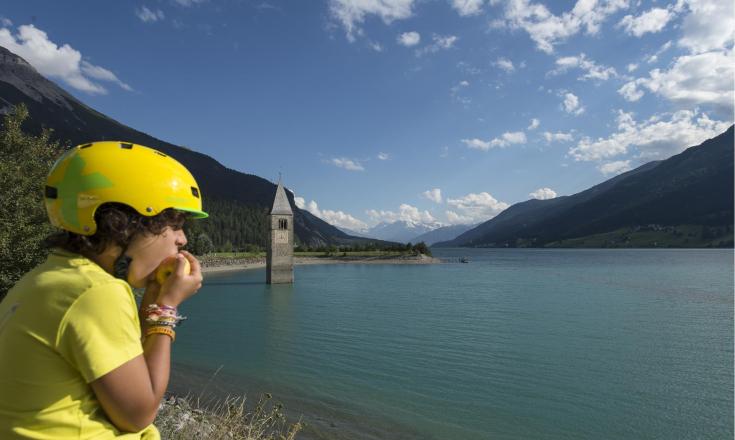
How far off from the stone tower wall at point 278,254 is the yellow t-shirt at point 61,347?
74824 mm

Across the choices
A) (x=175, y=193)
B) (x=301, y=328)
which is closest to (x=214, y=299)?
(x=301, y=328)

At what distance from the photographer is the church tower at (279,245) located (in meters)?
75.7

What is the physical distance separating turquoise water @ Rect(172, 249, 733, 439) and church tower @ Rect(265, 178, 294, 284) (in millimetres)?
28952

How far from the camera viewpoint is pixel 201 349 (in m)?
27.5

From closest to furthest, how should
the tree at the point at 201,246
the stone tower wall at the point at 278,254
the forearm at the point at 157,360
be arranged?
the forearm at the point at 157,360, the stone tower wall at the point at 278,254, the tree at the point at 201,246

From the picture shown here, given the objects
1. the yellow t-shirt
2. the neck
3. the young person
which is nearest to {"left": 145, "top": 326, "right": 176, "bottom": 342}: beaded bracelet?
the young person

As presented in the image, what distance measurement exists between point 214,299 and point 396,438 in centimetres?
4600

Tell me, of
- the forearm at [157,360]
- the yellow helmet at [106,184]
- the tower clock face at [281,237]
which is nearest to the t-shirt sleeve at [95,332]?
the forearm at [157,360]

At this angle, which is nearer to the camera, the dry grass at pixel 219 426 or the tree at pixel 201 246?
the dry grass at pixel 219 426

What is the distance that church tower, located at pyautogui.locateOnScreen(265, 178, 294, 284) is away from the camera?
248 ft

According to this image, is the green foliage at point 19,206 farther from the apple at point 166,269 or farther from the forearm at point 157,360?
the forearm at point 157,360

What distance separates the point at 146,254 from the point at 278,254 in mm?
75403

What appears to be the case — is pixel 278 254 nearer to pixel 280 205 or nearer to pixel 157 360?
pixel 280 205

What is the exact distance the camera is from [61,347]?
1.97 metres
